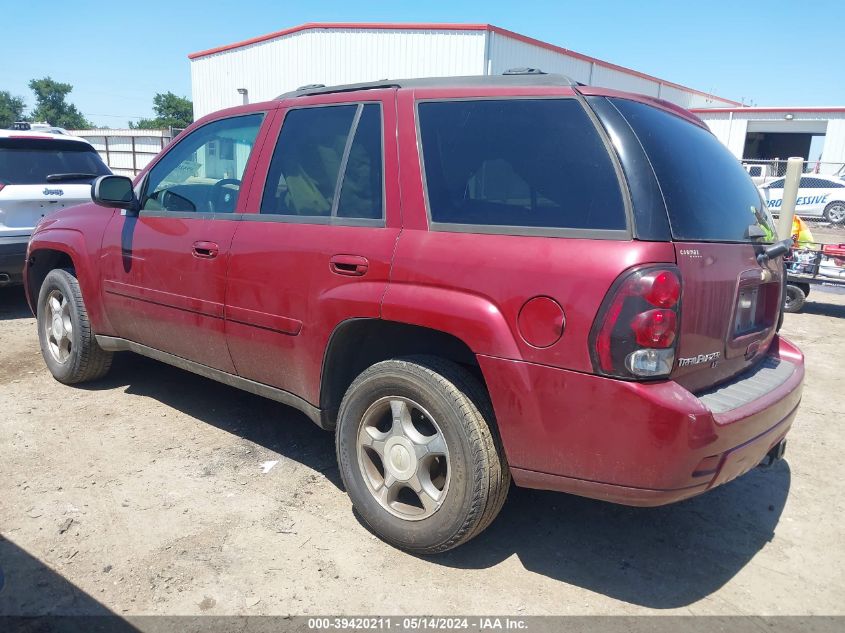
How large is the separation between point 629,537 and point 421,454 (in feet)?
3.72

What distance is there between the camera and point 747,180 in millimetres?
3197

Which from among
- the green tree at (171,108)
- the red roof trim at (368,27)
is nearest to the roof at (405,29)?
the red roof trim at (368,27)

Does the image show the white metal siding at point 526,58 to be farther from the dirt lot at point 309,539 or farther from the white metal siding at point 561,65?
the dirt lot at point 309,539

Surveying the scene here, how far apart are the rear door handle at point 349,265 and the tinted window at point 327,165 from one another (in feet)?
0.69

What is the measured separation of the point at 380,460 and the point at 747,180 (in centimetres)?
222

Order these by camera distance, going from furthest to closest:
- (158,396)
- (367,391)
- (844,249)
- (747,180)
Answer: (844,249)
(158,396)
(747,180)
(367,391)

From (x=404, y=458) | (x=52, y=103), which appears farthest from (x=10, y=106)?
(x=404, y=458)

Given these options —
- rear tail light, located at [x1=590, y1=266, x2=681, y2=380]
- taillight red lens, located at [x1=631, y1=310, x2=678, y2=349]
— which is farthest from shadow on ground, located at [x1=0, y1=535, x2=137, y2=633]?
taillight red lens, located at [x1=631, y1=310, x2=678, y2=349]

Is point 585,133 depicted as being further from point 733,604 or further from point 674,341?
point 733,604

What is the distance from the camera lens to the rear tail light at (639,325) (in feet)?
7.34

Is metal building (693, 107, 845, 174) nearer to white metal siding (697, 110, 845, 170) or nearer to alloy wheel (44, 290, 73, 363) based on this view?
white metal siding (697, 110, 845, 170)

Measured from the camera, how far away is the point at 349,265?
295 cm

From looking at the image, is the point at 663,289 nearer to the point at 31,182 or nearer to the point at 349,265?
the point at 349,265

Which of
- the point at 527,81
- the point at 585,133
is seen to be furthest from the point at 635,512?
the point at 527,81
